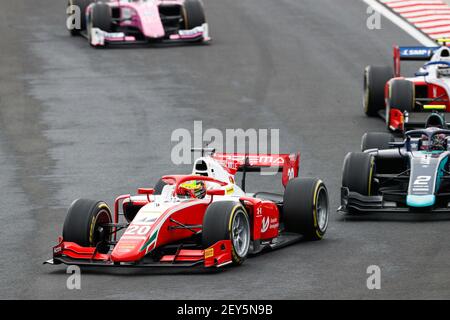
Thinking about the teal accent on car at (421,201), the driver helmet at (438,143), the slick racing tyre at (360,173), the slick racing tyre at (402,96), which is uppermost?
the slick racing tyre at (402,96)

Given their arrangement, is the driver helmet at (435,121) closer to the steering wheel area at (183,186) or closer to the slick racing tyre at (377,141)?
the slick racing tyre at (377,141)

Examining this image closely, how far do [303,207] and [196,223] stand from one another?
1.48 metres

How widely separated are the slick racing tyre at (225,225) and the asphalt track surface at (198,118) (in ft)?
0.86

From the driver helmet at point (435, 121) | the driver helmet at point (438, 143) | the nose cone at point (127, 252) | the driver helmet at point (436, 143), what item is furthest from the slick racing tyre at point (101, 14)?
the nose cone at point (127, 252)

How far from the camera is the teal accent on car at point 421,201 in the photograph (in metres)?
17.3

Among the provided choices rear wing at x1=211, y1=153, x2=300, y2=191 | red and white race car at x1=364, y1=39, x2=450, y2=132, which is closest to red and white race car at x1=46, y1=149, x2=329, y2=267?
rear wing at x1=211, y1=153, x2=300, y2=191

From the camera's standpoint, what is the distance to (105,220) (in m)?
15.3

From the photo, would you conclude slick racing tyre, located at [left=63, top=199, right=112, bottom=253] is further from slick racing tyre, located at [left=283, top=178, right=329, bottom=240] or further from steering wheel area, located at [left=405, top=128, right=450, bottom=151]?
steering wheel area, located at [left=405, top=128, right=450, bottom=151]

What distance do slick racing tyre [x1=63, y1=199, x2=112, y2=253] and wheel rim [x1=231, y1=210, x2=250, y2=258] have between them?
1.58 m

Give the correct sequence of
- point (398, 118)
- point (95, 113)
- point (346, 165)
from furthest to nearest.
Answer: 1. point (95, 113)
2. point (398, 118)
3. point (346, 165)

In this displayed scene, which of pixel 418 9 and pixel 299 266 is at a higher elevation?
pixel 418 9
